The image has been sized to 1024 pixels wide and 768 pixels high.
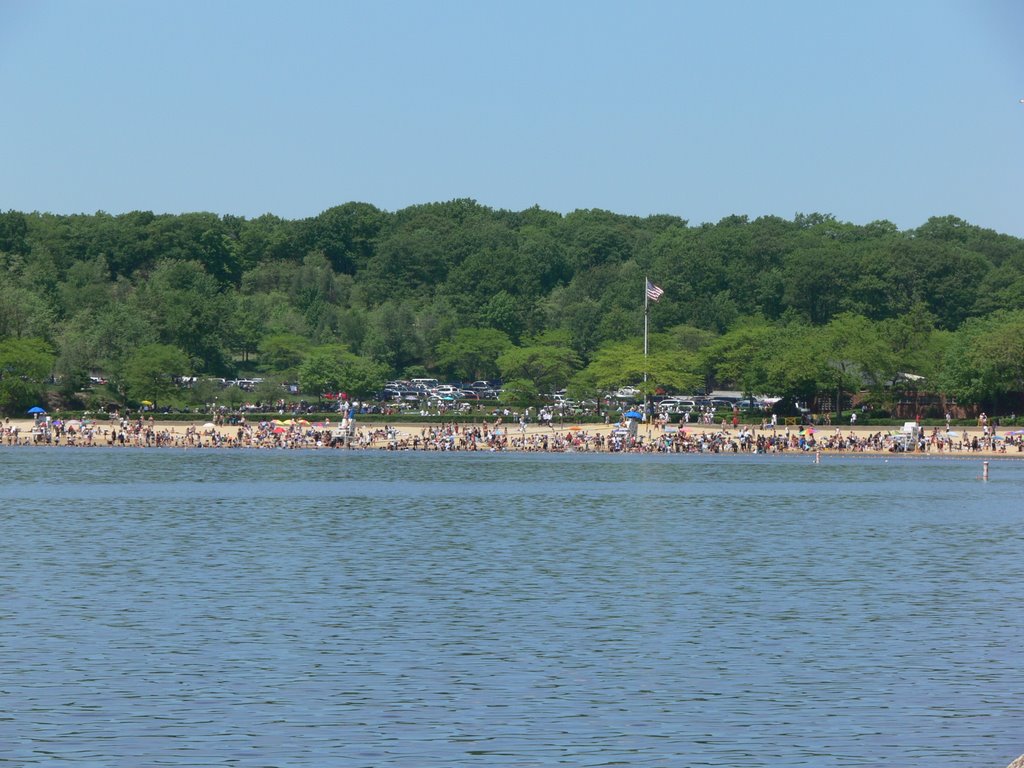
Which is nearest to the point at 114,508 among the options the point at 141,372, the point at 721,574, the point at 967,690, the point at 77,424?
the point at 721,574

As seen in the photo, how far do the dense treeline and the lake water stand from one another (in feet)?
178

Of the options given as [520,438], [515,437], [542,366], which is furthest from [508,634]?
[542,366]

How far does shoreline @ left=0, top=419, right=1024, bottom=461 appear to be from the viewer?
308 ft

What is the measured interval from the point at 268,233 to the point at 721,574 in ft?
535

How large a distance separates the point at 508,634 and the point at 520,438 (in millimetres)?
72604

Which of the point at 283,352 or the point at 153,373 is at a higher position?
the point at 283,352

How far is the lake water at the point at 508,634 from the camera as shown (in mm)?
19906

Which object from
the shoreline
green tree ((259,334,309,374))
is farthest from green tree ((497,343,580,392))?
green tree ((259,334,309,374))

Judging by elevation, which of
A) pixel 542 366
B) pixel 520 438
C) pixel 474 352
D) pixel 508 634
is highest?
pixel 474 352

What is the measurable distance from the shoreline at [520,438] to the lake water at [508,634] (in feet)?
115

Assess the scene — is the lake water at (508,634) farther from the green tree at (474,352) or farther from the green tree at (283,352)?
the green tree at (474,352)

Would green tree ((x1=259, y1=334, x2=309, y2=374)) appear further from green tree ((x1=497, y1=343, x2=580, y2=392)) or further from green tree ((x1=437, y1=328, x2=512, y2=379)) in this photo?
green tree ((x1=497, y1=343, x2=580, y2=392))

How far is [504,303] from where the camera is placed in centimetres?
15012

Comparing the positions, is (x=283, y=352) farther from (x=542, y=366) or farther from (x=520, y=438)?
(x=520, y=438)
